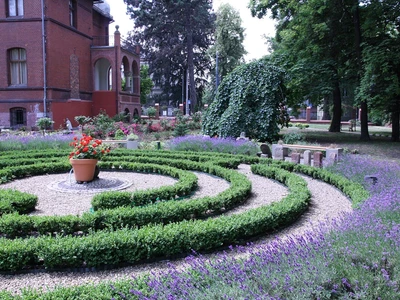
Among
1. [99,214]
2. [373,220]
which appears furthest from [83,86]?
[373,220]

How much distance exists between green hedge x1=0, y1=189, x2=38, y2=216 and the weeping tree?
1106cm

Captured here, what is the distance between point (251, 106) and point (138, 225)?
12499 mm

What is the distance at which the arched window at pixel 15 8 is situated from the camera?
72.7 ft

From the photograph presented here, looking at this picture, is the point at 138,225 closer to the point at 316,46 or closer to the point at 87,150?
the point at 87,150

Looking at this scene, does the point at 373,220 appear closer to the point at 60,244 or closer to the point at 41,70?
the point at 60,244

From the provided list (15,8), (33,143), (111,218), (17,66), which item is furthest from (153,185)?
(15,8)

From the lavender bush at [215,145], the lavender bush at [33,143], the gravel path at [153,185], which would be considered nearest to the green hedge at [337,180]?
the gravel path at [153,185]

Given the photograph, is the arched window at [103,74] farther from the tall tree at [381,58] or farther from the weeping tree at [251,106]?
the tall tree at [381,58]

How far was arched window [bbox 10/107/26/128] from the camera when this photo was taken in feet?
73.6

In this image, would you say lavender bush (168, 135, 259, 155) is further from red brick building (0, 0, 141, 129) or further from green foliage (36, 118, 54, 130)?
red brick building (0, 0, 141, 129)

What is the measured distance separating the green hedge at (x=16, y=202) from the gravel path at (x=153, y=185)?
26 cm

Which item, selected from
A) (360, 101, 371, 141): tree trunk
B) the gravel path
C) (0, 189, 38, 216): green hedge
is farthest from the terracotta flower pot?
(360, 101, 371, 141): tree trunk

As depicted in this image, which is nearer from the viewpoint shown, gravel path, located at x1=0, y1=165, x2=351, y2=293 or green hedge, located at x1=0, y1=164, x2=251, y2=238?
gravel path, located at x1=0, y1=165, x2=351, y2=293

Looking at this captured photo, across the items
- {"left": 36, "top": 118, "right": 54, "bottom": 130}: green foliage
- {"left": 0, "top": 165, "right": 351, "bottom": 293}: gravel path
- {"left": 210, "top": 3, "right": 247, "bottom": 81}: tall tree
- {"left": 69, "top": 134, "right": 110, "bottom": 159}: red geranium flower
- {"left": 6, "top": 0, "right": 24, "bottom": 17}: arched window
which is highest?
{"left": 210, "top": 3, "right": 247, "bottom": 81}: tall tree
